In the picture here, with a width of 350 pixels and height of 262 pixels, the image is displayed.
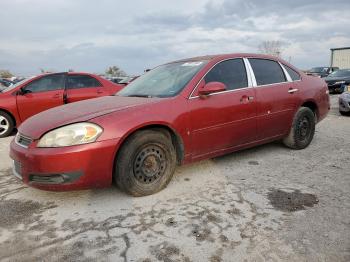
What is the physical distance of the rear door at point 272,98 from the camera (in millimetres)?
4613

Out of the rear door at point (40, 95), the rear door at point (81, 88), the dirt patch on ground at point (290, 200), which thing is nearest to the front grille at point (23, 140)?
the dirt patch on ground at point (290, 200)

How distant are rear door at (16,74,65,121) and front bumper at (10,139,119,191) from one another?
451cm

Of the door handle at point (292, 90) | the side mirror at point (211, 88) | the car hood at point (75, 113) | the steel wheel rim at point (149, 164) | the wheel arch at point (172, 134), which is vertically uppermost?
the side mirror at point (211, 88)

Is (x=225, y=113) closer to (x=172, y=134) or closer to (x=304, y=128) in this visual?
(x=172, y=134)

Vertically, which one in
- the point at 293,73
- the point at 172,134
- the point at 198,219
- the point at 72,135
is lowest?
the point at 198,219

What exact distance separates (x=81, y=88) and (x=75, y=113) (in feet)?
15.6

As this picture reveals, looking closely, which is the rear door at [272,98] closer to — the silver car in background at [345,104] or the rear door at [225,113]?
the rear door at [225,113]

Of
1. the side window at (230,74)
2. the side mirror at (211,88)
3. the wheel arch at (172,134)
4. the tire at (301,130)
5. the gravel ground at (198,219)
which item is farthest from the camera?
the tire at (301,130)

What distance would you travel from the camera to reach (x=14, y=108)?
7352 mm

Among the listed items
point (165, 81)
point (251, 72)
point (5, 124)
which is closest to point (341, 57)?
point (251, 72)

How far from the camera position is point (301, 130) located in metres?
5.32

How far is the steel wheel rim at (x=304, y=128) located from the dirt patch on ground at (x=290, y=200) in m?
1.88

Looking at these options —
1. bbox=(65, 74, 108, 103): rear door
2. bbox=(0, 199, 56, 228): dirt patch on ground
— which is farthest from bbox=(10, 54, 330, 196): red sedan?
bbox=(65, 74, 108, 103): rear door

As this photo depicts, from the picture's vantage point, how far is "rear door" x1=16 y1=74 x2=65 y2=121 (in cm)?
745
